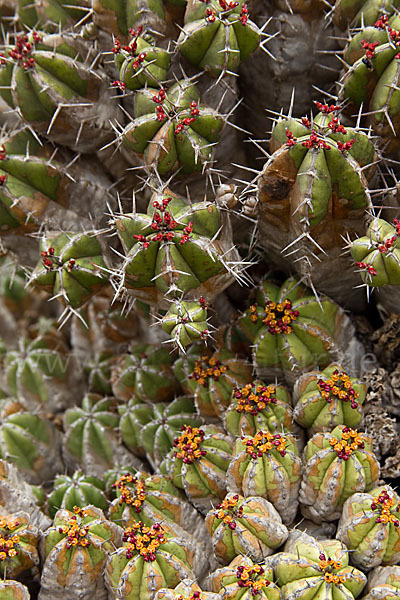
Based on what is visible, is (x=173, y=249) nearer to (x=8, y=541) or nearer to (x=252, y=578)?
(x=252, y=578)

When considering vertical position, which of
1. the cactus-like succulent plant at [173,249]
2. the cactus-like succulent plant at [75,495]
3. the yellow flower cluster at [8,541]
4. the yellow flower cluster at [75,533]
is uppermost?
→ the cactus-like succulent plant at [173,249]

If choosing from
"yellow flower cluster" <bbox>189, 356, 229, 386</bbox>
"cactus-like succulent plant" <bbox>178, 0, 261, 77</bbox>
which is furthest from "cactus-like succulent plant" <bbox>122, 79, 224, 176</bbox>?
"yellow flower cluster" <bbox>189, 356, 229, 386</bbox>

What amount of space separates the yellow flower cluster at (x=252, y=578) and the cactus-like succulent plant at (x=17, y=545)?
110 cm

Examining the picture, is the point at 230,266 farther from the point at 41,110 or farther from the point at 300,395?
the point at 41,110

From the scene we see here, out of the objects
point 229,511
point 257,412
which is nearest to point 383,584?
point 229,511

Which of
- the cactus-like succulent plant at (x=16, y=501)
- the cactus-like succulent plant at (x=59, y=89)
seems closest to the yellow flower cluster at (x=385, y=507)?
the cactus-like succulent plant at (x=16, y=501)

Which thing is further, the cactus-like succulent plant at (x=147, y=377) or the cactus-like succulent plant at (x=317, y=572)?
the cactus-like succulent plant at (x=147, y=377)

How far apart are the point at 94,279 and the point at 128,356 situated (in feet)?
2.19

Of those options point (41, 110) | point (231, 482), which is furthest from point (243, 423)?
point (41, 110)

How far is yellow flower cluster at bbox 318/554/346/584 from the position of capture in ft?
8.56

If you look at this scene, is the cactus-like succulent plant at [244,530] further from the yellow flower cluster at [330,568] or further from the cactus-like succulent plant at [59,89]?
the cactus-like succulent plant at [59,89]

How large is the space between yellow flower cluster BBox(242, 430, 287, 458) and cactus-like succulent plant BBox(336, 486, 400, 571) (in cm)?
42

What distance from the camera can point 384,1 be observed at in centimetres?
322

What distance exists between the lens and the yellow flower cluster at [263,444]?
297 centimetres
